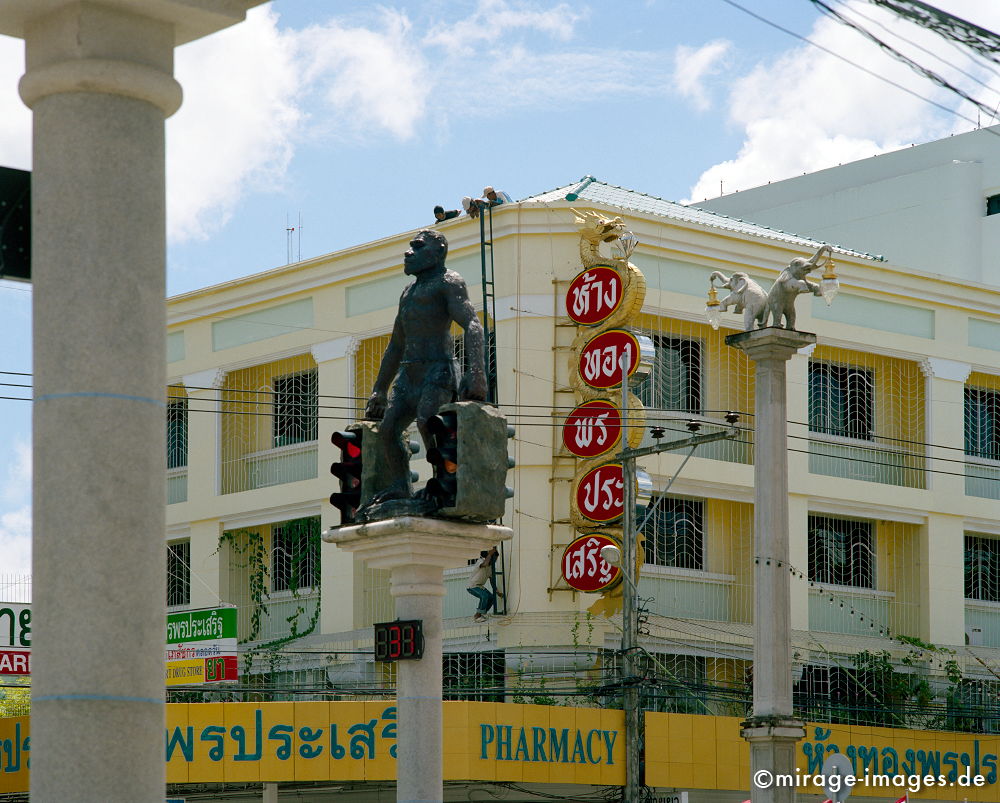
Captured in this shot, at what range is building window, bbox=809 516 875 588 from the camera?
34.9 m

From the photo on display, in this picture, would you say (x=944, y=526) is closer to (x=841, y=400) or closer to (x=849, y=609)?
(x=849, y=609)

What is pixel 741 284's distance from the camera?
21328 millimetres

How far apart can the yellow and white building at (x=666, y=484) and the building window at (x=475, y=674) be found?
0.20 ft

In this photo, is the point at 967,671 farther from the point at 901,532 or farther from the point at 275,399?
the point at 275,399

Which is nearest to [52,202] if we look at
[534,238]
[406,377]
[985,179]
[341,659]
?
[406,377]

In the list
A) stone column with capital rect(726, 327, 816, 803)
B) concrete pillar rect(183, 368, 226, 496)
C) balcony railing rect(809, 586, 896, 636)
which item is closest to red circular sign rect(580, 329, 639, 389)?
balcony railing rect(809, 586, 896, 636)

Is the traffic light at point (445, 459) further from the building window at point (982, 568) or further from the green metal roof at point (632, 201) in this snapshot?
the building window at point (982, 568)

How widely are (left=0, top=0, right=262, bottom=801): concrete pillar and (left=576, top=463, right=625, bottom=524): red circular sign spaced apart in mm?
23248

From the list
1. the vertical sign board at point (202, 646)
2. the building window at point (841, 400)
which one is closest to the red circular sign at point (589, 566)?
the vertical sign board at point (202, 646)

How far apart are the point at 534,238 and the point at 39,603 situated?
84.6 feet

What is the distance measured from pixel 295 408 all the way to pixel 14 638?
24.6ft

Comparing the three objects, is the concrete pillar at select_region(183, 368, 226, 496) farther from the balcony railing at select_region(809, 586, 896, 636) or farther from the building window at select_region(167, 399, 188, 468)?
the balcony railing at select_region(809, 586, 896, 636)

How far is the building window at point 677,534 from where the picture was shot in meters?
32.7

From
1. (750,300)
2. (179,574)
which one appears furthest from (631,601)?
(179,574)
